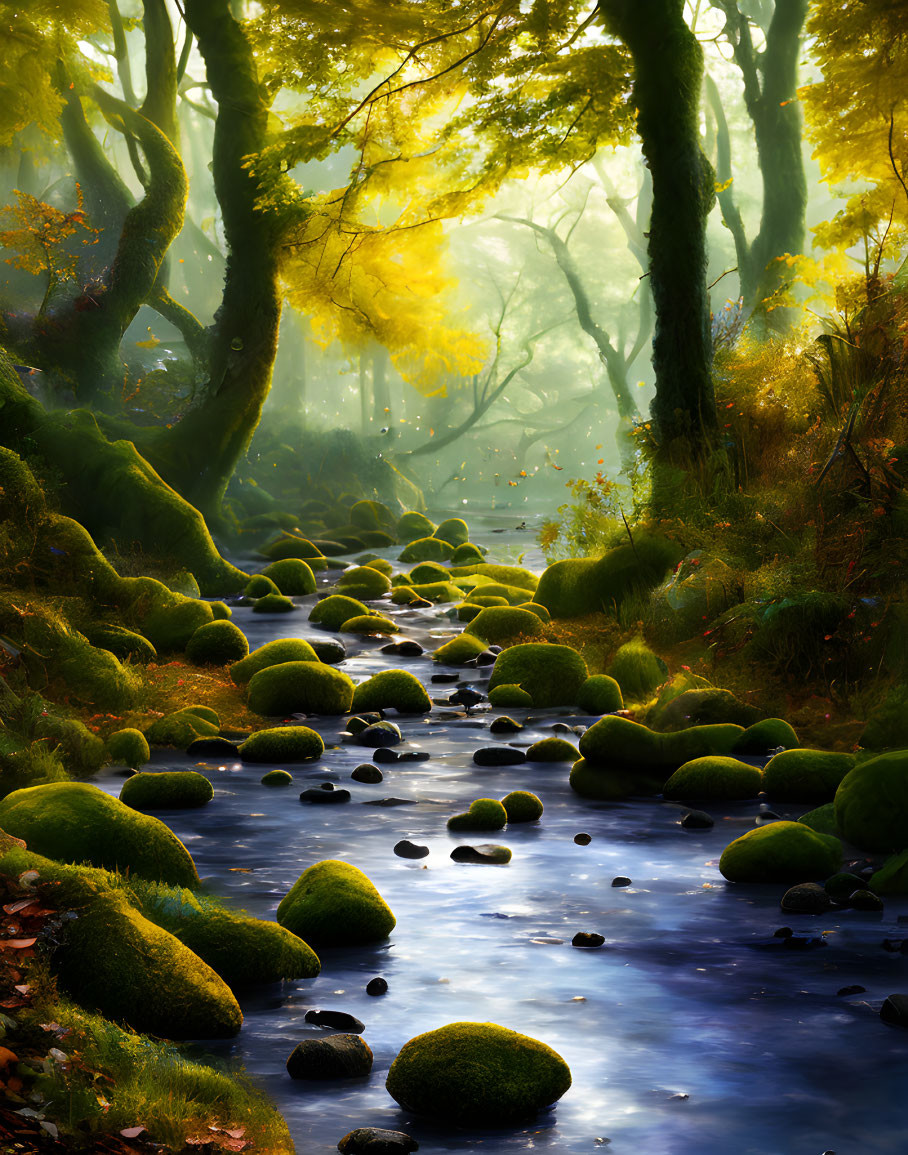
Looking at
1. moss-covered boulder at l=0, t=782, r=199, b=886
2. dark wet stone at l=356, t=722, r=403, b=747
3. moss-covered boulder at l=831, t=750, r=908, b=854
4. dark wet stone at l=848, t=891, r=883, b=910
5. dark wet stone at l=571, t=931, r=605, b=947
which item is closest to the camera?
dark wet stone at l=571, t=931, r=605, b=947

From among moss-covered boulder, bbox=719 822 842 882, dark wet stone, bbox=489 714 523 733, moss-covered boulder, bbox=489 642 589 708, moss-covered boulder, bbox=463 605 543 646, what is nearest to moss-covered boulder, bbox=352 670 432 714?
moss-covered boulder, bbox=489 642 589 708

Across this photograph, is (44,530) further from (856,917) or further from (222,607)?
(856,917)

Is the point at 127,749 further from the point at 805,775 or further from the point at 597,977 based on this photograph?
the point at 805,775

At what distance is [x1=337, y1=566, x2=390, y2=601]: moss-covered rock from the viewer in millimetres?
16703

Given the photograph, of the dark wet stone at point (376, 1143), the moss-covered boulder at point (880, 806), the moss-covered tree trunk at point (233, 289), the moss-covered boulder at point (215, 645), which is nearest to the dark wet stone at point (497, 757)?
the moss-covered boulder at point (880, 806)

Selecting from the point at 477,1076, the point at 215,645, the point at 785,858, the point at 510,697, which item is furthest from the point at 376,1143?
the point at 215,645

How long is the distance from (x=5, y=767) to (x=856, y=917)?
480 centimetres

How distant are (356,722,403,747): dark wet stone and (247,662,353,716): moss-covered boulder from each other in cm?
91

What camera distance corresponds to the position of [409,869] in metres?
5.49

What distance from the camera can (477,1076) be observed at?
3.21 m

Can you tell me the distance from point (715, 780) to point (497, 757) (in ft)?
5.77

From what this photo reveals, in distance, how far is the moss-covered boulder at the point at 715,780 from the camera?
21.7ft

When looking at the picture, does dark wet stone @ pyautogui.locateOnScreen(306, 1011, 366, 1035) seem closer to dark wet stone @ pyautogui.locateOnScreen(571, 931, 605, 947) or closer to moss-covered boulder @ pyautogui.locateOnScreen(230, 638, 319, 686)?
dark wet stone @ pyautogui.locateOnScreen(571, 931, 605, 947)

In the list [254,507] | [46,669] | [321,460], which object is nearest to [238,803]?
[46,669]
